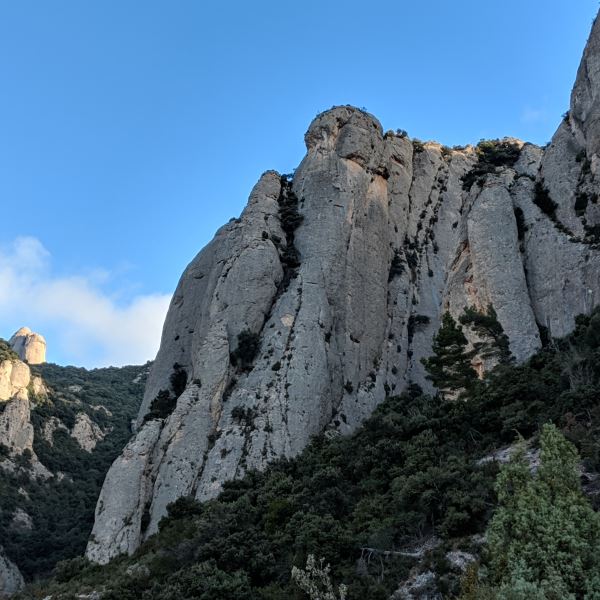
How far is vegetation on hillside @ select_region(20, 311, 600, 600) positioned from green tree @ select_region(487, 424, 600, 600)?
0.05m

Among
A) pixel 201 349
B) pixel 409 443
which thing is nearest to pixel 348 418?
pixel 201 349

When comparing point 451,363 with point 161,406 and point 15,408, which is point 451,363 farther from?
point 15,408

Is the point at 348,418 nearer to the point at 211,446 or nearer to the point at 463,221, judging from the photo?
the point at 211,446

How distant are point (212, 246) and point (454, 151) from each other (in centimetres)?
3072

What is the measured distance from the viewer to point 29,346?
13350 cm

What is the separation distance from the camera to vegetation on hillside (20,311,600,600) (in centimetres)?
1667

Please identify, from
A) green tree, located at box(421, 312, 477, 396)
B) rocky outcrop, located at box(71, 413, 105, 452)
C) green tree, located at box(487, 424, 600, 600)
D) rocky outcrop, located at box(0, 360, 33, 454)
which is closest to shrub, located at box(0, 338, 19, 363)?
rocky outcrop, located at box(0, 360, 33, 454)

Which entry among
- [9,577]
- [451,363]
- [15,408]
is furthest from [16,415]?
[451,363]

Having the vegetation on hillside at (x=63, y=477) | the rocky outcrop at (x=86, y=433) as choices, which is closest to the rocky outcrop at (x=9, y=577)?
the vegetation on hillside at (x=63, y=477)

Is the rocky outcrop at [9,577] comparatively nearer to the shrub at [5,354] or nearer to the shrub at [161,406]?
the shrub at [161,406]

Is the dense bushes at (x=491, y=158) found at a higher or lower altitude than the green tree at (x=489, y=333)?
higher

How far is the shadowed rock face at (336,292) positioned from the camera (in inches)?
1548

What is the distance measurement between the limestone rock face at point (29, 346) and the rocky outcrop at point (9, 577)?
82354 mm

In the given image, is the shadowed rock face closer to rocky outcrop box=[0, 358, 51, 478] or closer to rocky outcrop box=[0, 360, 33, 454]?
rocky outcrop box=[0, 358, 51, 478]
